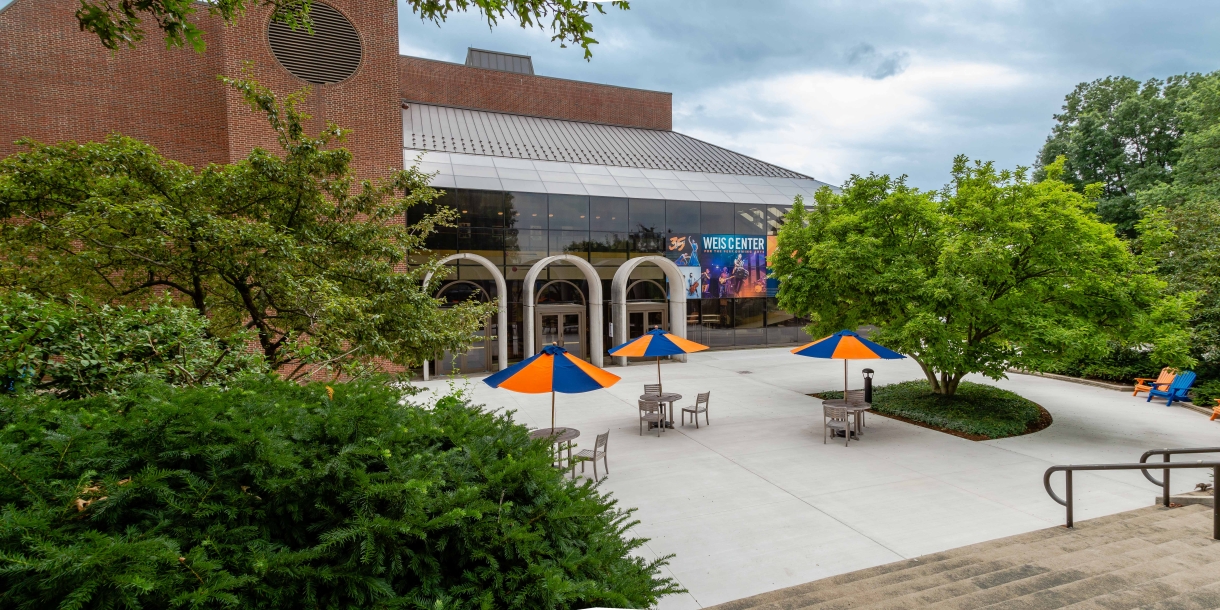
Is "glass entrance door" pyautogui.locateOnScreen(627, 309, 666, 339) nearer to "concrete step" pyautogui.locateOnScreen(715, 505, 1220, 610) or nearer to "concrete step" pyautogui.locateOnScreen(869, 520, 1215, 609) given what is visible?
"concrete step" pyautogui.locateOnScreen(715, 505, 1220, 610)

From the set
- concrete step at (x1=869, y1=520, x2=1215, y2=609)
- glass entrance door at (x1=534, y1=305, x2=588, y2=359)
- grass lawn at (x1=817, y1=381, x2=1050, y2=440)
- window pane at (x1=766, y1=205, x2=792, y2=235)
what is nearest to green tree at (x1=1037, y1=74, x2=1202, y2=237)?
window pane at (x1=766, y1=205, x2=792, y2=235)

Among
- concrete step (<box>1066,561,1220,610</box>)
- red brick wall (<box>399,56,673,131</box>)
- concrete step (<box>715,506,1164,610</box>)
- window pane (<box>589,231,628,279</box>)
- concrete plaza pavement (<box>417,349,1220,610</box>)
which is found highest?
red brick wall (<box>399,56,673,131</box>)

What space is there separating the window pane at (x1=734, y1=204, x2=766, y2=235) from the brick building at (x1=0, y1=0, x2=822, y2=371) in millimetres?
56

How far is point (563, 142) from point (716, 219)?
33.0 feet

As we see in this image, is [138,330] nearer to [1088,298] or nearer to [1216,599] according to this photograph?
[1216,599]

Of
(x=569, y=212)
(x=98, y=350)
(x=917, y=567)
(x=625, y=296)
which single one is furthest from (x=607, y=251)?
(x=98, y=350)

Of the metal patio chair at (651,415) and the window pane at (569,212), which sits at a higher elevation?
the window pane at (569,212)

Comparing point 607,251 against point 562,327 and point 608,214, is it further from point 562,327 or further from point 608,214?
point 562,327

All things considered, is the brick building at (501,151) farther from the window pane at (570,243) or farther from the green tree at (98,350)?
the green tree at (98,350)

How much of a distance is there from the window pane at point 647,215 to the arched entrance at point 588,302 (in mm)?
3191

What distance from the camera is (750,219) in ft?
87.0

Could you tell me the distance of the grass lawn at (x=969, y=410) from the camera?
38.0 feet

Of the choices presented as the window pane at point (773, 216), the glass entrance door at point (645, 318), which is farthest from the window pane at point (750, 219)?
the glass entrance door at point (645, 318)

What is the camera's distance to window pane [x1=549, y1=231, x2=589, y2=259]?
23.1 m
